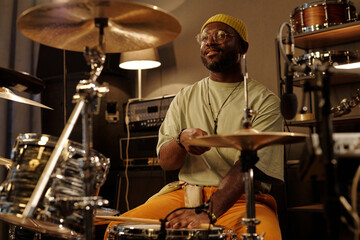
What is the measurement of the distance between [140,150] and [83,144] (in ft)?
6.74

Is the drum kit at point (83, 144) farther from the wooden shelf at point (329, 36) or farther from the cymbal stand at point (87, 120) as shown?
the wooden shelf at point (329, 36)

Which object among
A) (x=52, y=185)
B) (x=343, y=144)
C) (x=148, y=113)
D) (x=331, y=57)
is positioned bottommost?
(x=52, y=185)

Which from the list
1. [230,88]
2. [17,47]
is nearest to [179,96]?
[230,88]

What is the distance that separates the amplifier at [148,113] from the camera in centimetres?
316

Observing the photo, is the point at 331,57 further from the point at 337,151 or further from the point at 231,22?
the point at 337,151

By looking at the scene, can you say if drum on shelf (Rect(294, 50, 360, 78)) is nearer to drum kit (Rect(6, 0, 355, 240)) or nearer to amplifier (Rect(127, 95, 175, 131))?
amplifier (Rect(127, 95, 175, 131))

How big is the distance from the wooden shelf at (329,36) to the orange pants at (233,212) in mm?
1168

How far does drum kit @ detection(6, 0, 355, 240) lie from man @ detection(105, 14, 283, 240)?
0.42 metres

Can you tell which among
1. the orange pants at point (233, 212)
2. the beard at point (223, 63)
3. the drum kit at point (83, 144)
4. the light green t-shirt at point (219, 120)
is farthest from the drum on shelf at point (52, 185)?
the beard at point (223, 63)

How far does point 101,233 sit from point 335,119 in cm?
146

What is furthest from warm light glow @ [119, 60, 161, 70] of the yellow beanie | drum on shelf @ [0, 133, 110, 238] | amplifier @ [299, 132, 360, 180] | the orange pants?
amplifier @ [299, 132, 360, 180]

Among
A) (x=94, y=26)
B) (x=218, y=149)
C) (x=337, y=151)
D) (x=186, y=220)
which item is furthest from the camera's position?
(x=218, y=149)

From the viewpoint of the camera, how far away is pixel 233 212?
6.14 feet

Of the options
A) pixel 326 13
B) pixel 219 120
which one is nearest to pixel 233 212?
pixel 219 120
